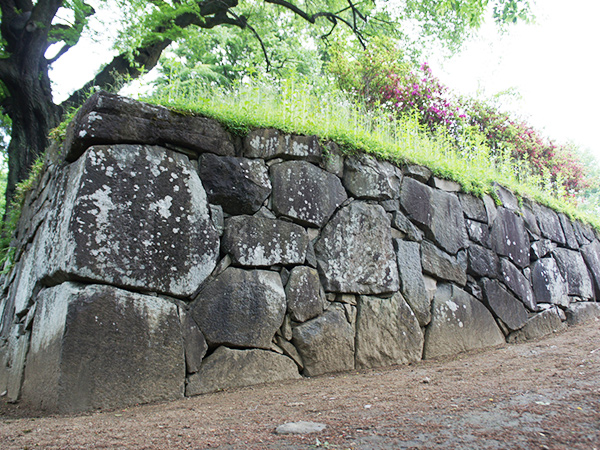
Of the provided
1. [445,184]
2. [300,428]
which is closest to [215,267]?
[300,428]

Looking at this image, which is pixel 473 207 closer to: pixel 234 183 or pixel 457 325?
pixel 457 325

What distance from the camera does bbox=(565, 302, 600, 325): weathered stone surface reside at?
5.92m

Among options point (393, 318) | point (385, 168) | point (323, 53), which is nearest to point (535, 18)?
point (385, 168)

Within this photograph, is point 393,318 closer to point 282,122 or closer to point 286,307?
point 286,307

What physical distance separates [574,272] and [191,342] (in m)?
5.90

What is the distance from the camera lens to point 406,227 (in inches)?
171

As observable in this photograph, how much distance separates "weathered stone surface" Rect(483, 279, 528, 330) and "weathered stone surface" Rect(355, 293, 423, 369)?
1239mm

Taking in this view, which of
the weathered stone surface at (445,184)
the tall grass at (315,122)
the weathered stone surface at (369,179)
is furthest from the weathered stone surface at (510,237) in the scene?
the weathered stone surface at (369,179)

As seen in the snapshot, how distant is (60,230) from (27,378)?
3.29 ft

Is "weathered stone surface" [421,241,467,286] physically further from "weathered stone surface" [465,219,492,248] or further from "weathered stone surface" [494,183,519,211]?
"weathered stone surface" [494,183,519,211]

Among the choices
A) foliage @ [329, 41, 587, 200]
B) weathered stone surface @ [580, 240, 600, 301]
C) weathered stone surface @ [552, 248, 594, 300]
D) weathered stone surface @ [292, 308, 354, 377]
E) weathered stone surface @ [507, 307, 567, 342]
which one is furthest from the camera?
foliage @ [329, 41, 587, 200]

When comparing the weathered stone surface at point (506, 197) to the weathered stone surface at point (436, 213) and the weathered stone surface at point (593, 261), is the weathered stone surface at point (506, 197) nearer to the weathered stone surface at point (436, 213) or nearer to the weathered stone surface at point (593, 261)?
the weathered stone surface at point (436, 213)

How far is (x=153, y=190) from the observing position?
3031mm

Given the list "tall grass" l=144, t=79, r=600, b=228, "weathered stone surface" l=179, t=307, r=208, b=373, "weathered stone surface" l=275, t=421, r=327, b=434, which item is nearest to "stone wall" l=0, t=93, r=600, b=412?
"weathered stone surface" l=179, t=307, r=208, b=373
